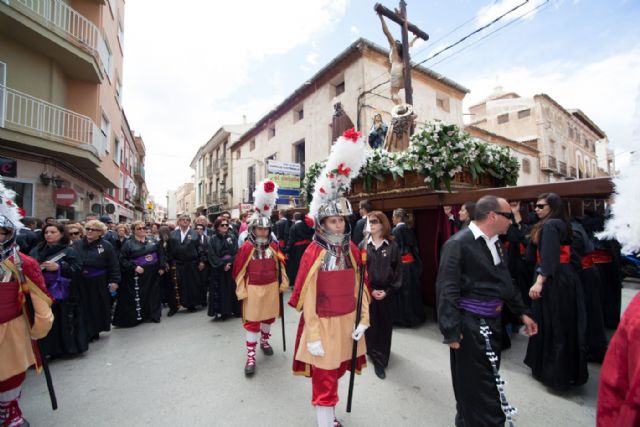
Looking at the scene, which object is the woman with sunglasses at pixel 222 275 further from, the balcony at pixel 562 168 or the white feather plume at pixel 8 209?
the balcony at pixel 562 168

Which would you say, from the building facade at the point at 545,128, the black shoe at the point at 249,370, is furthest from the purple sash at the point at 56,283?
the building facade at the point at 545,128

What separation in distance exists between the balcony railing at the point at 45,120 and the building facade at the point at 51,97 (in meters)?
0.02

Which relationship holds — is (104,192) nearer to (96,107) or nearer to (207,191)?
(96,107)

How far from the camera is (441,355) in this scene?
159 inches

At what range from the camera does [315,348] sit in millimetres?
2330

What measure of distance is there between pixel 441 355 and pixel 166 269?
17.6 ft

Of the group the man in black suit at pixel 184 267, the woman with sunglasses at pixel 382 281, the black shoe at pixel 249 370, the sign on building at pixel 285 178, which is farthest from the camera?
the sign on building at pixel 285 178

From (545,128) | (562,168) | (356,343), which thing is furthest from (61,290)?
(562,168)

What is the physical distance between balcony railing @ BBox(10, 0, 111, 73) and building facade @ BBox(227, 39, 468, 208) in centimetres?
903

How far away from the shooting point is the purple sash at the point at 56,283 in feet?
12.6

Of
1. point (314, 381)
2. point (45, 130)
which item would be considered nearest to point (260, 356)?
point (314, 381)

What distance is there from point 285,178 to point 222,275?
24.7 ft

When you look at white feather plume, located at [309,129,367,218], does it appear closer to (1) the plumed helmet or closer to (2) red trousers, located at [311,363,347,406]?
(2) red trousers, located at [311,363,347,406]

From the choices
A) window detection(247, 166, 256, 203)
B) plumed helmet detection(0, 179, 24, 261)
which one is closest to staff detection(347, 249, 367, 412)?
plumed helmet detection(0, 179, 24, 261)
